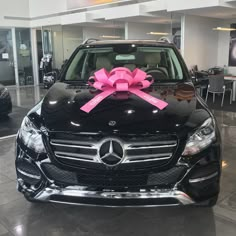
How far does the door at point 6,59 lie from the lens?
12203 mm

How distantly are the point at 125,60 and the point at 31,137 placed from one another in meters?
1.50

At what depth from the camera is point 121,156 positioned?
189cm

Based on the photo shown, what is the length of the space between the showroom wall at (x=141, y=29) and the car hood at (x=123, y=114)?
29.0 ft

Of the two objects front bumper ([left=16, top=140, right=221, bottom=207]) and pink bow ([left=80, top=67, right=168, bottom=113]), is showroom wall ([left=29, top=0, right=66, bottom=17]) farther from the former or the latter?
front bumper ([left=16, top=140, right=221, bottom=207])

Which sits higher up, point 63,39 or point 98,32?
point 98,32

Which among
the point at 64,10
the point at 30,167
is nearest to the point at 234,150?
the point at 30,167

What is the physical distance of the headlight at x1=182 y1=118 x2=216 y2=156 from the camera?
1921mm

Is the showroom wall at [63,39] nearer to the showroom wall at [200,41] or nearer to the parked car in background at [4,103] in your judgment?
the showroom wall at [200,41]

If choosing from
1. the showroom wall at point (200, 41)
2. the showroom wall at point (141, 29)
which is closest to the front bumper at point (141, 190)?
the showroom wall at point (200, 41)

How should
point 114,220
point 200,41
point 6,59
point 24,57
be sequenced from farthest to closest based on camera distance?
point 24,57 < point 6,59 < point 200,41 < point 114,220

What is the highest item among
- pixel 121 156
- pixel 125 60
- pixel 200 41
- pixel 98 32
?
pixel 98 32

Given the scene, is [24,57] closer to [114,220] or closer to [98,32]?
[98,32]

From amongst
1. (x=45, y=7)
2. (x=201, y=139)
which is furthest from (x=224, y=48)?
(x=201, y=139)

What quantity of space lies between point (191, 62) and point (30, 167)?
8178 mm
